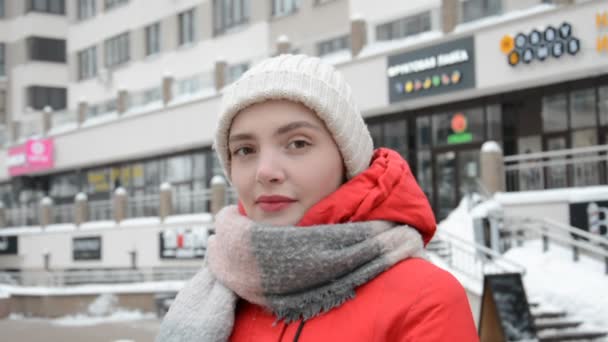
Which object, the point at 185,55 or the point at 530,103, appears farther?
the point at 185,55

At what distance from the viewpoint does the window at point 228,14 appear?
88.0 ft

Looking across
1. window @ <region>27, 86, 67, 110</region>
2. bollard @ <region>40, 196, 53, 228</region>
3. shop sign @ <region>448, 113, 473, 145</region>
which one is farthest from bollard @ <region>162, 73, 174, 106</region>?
window @ <region>27, 86, 67, 110</region>

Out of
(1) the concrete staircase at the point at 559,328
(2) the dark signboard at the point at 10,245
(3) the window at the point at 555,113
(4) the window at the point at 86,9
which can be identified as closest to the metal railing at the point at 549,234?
(1) the concrete staircase at the point at 559,328

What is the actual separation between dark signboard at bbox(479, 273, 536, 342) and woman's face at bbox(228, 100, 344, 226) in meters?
6.59

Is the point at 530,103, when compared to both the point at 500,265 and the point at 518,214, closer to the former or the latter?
the point at 518,214

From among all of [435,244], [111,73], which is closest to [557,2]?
[435,244]

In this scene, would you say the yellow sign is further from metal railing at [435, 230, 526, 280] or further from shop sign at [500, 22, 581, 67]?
metal railing at [435, 230, 526, 280]

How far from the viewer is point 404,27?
20.4 m

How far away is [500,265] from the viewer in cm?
1171

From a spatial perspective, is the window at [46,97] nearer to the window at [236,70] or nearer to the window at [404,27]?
the window at [236,70]

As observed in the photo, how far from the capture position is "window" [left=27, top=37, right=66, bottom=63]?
3812 centimetres

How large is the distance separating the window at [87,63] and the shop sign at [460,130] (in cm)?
2148

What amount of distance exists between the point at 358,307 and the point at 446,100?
60.4 feet

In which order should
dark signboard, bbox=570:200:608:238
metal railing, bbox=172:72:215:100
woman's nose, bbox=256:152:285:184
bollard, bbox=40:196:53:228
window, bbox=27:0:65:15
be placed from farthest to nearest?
window, bbox=27:0:65:15
bollard, bbox=40:196:53:228
metal railing, bbox=172:72:215:100
dark signboard, bbox=570:200:608:238
woman's nose, bbox=256:152:285:184
